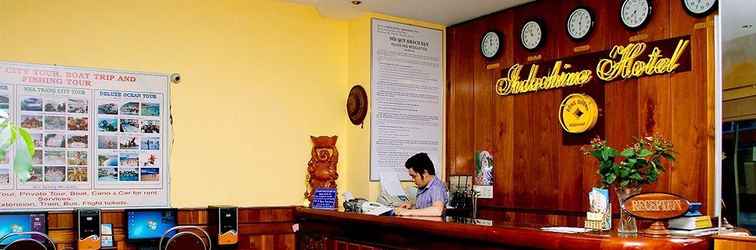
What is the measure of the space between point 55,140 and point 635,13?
4.85 m

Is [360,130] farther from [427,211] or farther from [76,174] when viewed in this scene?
[76,174]

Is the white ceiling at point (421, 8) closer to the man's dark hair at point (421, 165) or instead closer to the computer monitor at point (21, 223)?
the man's dark hair at point (421, 165)

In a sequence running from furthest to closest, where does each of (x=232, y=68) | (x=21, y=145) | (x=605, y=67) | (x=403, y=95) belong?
(x=403, y=95) → (x=232, y=68) → (x=605, y=67) → (x=21, y=145)

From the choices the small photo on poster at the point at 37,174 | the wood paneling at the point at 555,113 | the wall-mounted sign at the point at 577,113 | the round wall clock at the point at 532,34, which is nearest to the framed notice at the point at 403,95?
the wood paneling at the point at 555,113

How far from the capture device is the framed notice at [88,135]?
5844 millimetres

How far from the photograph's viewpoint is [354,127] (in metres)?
7.33

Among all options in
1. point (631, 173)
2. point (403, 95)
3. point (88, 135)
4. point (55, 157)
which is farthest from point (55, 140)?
point (631, 173)

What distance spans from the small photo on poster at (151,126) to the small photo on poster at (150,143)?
62mm

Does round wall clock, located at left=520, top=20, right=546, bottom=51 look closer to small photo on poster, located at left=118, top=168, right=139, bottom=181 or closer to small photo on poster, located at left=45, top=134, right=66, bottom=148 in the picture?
small photo on poster, located at left=118, top=168, right=139, bottom=181

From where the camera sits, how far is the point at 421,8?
702 cm

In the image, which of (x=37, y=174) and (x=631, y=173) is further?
(x=37, y=174)

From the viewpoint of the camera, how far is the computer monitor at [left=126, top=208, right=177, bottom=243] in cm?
600

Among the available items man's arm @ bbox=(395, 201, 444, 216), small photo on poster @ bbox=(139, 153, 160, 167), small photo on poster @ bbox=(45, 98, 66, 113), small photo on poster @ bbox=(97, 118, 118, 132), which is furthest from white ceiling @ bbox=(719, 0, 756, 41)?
small photo on poster @ bbox=(45, 98, 66, 113)

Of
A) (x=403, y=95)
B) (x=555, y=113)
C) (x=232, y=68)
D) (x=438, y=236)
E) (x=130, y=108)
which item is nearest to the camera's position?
(x=438, y=236)
